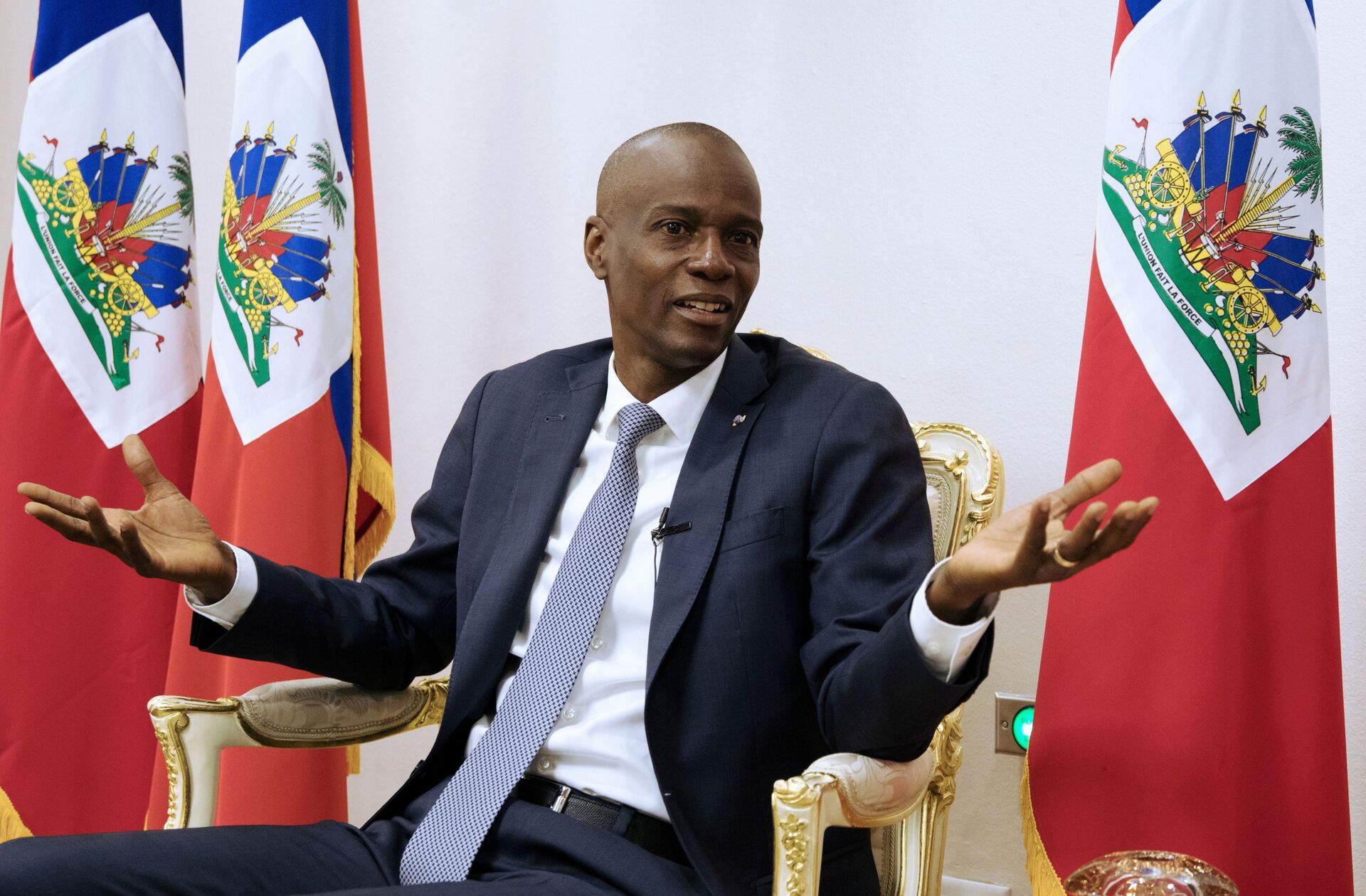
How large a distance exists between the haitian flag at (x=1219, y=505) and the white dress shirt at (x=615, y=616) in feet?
2.11

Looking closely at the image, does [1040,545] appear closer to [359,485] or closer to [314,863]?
[314,863]

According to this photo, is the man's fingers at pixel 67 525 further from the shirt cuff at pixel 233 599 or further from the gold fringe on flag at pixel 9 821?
the gold fringe on flag at pixel 9 821

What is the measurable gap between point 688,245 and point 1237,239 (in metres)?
0.81

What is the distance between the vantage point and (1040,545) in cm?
129

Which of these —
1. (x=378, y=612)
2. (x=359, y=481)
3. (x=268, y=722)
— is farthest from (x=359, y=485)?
(x=268, y=722)

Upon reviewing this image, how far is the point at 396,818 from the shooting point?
190 cm

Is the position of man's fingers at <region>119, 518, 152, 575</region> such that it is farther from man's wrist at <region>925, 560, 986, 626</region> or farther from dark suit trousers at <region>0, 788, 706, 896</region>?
man's wrist at <region>925, 560, 986, 626</region>

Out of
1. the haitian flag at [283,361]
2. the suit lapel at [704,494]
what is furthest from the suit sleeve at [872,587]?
the haitian flag at [283,361]

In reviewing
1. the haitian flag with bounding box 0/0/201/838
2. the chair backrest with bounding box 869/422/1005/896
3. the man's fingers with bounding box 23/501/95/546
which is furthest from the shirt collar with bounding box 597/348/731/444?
the haitian flag with bounding box 0/0/201/838

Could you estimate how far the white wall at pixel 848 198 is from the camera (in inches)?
98.8

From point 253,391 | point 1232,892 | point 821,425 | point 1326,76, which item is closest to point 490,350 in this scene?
point 253,391

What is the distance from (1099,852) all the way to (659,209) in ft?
3.84

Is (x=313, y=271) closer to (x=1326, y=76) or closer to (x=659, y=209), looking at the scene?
(x=659, y=209)

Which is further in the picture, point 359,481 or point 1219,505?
point 359,481
